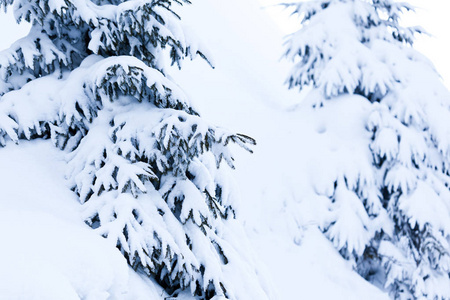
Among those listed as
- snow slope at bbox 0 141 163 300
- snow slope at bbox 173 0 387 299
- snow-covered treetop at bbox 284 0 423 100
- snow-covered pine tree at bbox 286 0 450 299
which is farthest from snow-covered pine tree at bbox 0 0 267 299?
snow-covered treetop at bbox 284 0 423 100

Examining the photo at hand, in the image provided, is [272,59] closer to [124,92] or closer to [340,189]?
[340,189]

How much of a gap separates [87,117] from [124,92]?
0.43 meters

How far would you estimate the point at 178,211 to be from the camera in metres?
3.80

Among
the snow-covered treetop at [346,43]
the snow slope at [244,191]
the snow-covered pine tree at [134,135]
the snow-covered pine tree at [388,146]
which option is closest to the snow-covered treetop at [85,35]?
the snow-covered pine tree at [134,135]

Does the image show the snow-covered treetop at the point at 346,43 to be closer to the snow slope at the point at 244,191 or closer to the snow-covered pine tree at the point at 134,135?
the snow slope at the point at 244,191

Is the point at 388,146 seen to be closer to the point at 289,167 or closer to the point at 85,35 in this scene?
the point at 289,167

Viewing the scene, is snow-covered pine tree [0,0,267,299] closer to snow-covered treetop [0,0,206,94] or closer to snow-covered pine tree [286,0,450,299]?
snow-covered treetop [0,0,206,94]

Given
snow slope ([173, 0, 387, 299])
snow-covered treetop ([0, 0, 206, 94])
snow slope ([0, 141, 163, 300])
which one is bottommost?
snow slope ([173, 0, 387, 299])

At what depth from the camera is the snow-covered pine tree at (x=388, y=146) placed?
7.96 metres

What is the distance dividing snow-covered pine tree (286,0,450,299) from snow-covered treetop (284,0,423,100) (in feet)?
0.08

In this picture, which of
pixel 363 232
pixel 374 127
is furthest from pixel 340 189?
pixel 374 127

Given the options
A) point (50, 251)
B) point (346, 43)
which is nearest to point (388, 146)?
point (346, 43)

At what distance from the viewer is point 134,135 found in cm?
372

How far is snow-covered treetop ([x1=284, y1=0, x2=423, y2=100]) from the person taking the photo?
381 inches
